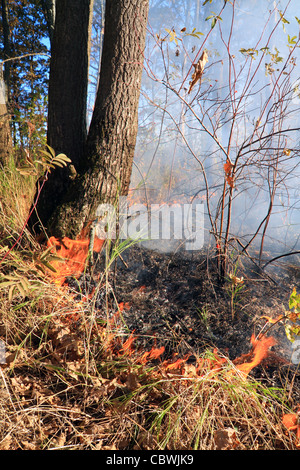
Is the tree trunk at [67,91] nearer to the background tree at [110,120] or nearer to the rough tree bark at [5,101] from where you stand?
the background tree at [110,120]

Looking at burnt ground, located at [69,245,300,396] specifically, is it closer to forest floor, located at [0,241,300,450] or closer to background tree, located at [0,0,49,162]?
forest floor, located at [0,241,300,450]

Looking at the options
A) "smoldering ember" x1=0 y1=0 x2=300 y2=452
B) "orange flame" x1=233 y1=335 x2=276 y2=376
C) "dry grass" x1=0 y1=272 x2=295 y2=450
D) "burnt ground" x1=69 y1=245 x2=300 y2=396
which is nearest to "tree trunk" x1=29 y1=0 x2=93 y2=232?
"smoldering ember" x1=0 y1=0 x2=300 y2=452

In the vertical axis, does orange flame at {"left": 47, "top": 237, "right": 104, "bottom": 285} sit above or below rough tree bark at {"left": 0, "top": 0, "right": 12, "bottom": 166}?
below

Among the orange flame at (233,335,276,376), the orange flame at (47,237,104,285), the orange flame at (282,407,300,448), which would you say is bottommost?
the orange flame at (282,407,300,448)

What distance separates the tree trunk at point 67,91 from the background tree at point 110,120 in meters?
0.03

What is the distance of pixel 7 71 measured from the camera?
343cm

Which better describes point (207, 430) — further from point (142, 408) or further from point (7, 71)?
point (7, 71)

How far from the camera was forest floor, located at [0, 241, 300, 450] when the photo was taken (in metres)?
1.09

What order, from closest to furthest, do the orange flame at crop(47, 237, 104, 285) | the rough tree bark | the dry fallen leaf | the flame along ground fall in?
the dry fallen leaf, the flame along ground, the orange flame at crop(47, 237, 104, 285), the rough tree bark

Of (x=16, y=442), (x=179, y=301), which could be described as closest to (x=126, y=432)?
(x=16, y=442)

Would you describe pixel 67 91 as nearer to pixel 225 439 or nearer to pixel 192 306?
pixel 192 306

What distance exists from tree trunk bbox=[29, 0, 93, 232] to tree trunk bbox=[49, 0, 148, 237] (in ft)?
0.66

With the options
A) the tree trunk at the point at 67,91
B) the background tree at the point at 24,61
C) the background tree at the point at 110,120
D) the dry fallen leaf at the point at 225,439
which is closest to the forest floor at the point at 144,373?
the dry fallen leaf at the point at 225,439

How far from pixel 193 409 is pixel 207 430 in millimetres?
104
